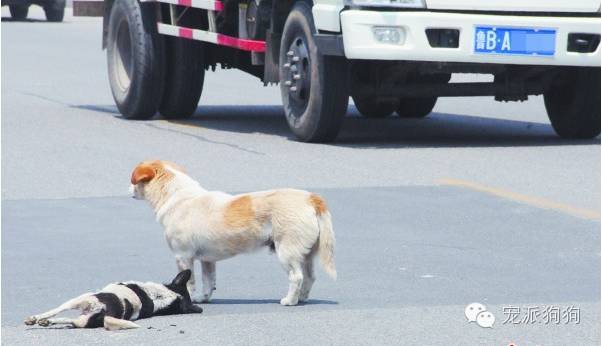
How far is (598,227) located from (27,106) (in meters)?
7.94

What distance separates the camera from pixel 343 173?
33.4ft

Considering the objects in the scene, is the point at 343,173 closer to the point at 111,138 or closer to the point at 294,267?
the point at 111,138

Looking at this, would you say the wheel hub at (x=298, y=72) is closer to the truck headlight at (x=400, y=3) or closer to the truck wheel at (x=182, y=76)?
the truck headlight at (x=400, y=3)

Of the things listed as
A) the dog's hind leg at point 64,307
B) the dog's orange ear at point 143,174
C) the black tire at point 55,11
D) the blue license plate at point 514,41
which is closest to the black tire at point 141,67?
the blue license plate at point 514,41

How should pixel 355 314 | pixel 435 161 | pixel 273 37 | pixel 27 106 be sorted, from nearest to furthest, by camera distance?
pixel 355 314 < pixel 435 161 < pixel 273 37 < pixel 27 106

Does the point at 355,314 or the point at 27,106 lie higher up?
the point at 355,314

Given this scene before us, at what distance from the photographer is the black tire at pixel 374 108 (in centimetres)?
1414

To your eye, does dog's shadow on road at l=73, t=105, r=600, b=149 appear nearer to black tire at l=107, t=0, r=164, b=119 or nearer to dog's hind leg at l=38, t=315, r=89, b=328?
black tire at l=107, t=0, r=164, b=119

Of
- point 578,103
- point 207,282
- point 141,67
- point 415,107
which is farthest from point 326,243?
point 415,107

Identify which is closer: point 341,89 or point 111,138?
point 341,89

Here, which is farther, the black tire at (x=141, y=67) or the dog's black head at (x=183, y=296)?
the black tire at (x=141, y=67)

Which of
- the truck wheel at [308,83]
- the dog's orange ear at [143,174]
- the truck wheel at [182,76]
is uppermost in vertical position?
the dog's orange ear at [143,174]

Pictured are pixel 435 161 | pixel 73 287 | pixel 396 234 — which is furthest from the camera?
pixel 435 161

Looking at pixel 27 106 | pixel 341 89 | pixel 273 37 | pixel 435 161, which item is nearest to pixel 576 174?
pixel 435 161
